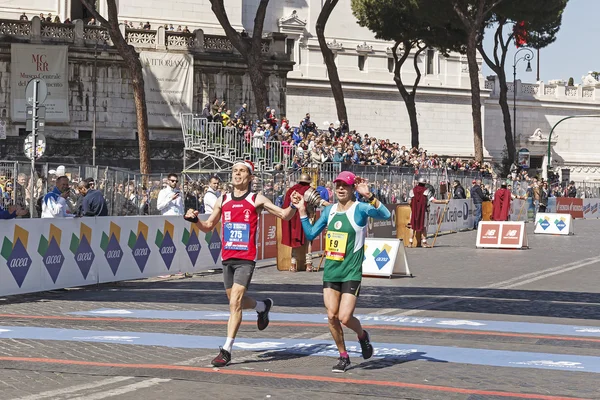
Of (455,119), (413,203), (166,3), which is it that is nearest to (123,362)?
(413,203)

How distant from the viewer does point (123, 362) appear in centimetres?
1039

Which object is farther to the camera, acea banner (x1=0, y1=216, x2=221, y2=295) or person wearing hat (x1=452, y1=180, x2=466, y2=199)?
A: person wearing hat (x1=452, y1=180, x2=466, y2=199)

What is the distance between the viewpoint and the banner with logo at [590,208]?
182 ft

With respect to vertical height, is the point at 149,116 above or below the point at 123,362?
above

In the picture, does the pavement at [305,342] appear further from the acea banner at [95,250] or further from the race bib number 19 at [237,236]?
the race bib number 19 at [237,236]

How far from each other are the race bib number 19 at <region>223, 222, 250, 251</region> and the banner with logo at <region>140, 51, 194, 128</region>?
1187 inches

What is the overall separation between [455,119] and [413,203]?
140ft

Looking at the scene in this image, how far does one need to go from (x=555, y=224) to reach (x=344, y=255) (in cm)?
2690

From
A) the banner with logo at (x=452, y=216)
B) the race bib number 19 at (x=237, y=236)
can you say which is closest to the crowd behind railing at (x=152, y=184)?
the banner with logo at (x=452, y=216)

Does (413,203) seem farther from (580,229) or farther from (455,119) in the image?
(455,119)

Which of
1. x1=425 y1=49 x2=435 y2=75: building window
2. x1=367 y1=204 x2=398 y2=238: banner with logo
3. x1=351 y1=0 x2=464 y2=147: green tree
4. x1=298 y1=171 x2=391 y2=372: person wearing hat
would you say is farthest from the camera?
x1=425 y1=49 x2=435 y2=75: building window

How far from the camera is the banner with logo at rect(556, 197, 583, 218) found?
178 ft

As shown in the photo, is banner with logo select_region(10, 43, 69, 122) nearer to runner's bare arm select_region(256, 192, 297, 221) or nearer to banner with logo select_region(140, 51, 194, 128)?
banner with logo select_region(140, 51, 194, 128)

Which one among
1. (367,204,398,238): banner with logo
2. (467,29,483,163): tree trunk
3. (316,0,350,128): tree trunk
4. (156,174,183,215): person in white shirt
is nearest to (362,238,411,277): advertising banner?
(156,174,183,215): person in white shirt
